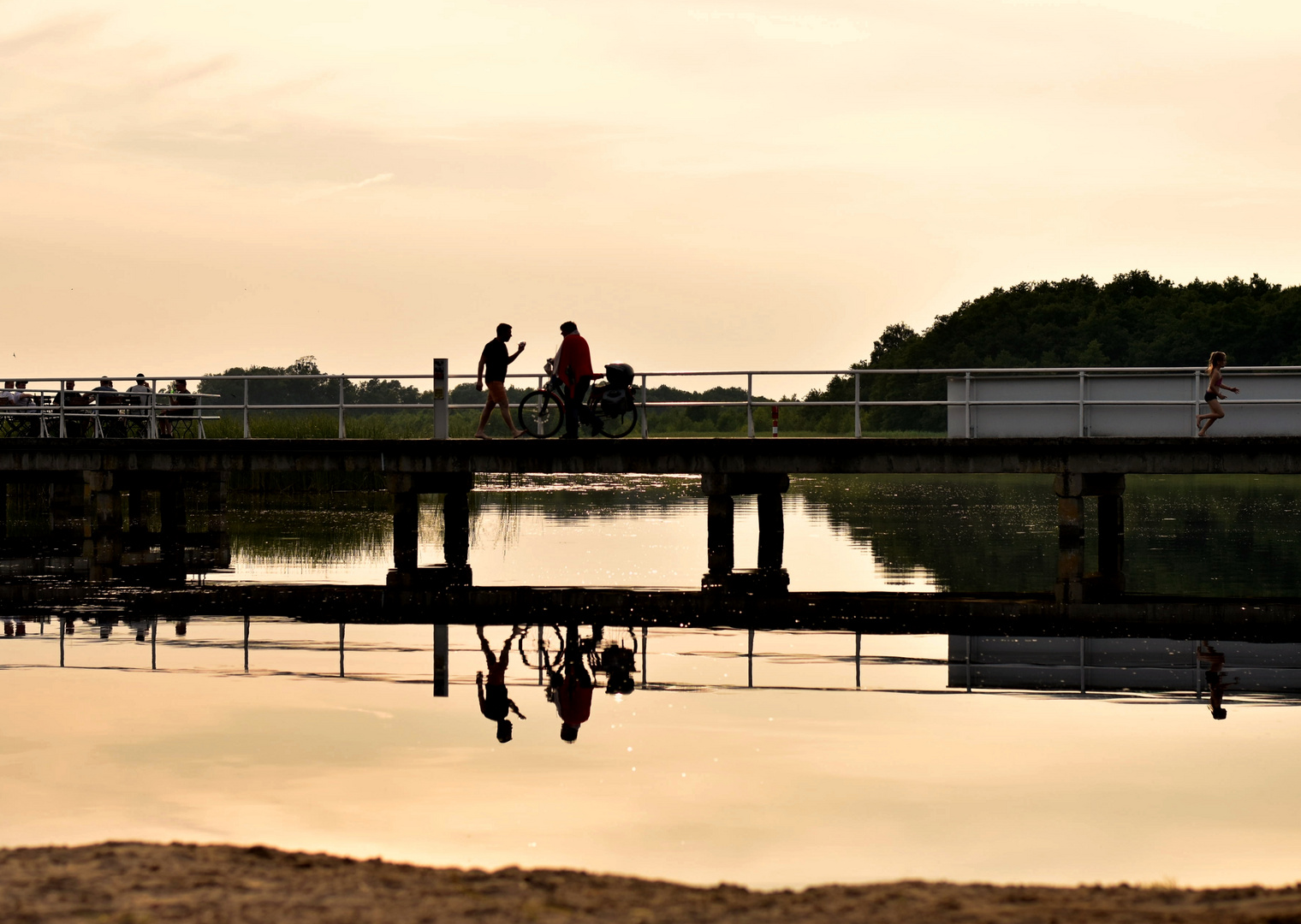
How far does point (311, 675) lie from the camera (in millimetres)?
14094

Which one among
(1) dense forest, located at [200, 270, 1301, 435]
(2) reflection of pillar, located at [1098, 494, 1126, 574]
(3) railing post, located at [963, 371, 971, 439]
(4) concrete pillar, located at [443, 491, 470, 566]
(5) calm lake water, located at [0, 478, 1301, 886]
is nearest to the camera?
(5) calm lake water, located at [0, 478, 1301, 886]

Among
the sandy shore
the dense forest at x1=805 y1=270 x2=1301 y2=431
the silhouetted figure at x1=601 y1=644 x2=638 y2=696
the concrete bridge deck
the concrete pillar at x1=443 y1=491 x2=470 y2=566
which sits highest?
the dense forest at x1=805 y1=270 x2=1301 y2=431

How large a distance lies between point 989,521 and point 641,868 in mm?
31213

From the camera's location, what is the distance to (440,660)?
15.1 metres

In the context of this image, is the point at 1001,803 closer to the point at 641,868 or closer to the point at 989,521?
the point at 641,868

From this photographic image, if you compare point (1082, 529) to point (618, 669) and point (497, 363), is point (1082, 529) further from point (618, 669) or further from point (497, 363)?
point (618, 669)

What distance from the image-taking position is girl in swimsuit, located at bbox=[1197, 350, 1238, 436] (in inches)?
976

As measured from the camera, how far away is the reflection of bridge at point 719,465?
24.7 metres

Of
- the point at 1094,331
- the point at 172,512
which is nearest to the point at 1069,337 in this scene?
the point at 1094,331

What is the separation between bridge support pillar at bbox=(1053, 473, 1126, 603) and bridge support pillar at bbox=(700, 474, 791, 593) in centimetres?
437

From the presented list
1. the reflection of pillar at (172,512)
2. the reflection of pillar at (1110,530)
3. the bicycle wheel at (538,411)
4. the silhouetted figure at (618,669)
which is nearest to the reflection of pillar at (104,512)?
the reflection of pillar at (172,512)

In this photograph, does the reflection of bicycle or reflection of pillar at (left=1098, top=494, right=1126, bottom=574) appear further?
reflection of pillar at (left=1098, top=494, right=1126, bottom=574)

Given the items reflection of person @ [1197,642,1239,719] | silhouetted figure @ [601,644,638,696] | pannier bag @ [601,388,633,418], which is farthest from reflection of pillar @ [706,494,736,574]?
reflection of person @ [1197,642,1239,719]

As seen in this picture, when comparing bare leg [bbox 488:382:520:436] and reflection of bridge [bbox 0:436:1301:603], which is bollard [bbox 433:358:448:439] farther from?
bare leg [bbox 488:382:520:436]
